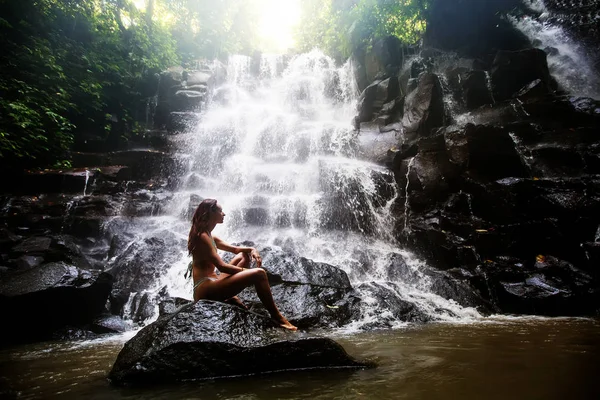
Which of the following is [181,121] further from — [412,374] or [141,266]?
[412,374]

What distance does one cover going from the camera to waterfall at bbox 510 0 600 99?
1177 centimetres

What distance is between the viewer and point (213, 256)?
11.4ft

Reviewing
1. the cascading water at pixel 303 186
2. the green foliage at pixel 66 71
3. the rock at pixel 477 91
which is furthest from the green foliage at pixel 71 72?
the rock at pixel 477 91

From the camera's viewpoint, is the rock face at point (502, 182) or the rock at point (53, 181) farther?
the rock at point (53, 181)

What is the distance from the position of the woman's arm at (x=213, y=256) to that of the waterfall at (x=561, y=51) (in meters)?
14.3

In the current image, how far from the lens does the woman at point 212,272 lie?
3.47m

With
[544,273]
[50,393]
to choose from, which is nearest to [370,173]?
[544,273]

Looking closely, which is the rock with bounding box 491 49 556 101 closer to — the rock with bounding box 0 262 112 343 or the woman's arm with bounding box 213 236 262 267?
the woman's arm with bounding box 213 236 262 267

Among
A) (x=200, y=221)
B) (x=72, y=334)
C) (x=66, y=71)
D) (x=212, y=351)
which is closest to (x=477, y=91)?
(x=200, y=221)

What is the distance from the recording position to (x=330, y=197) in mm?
10234

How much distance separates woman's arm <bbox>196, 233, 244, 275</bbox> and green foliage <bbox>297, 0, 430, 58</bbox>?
49.1ft

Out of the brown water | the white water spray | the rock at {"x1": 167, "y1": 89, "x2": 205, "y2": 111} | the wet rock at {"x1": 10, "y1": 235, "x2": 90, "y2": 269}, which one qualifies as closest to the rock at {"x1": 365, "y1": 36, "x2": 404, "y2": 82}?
the white water spray

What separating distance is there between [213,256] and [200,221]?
445mm

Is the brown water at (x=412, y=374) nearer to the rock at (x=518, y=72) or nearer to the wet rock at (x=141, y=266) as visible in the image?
the wet rock at (x=141, y=266)
